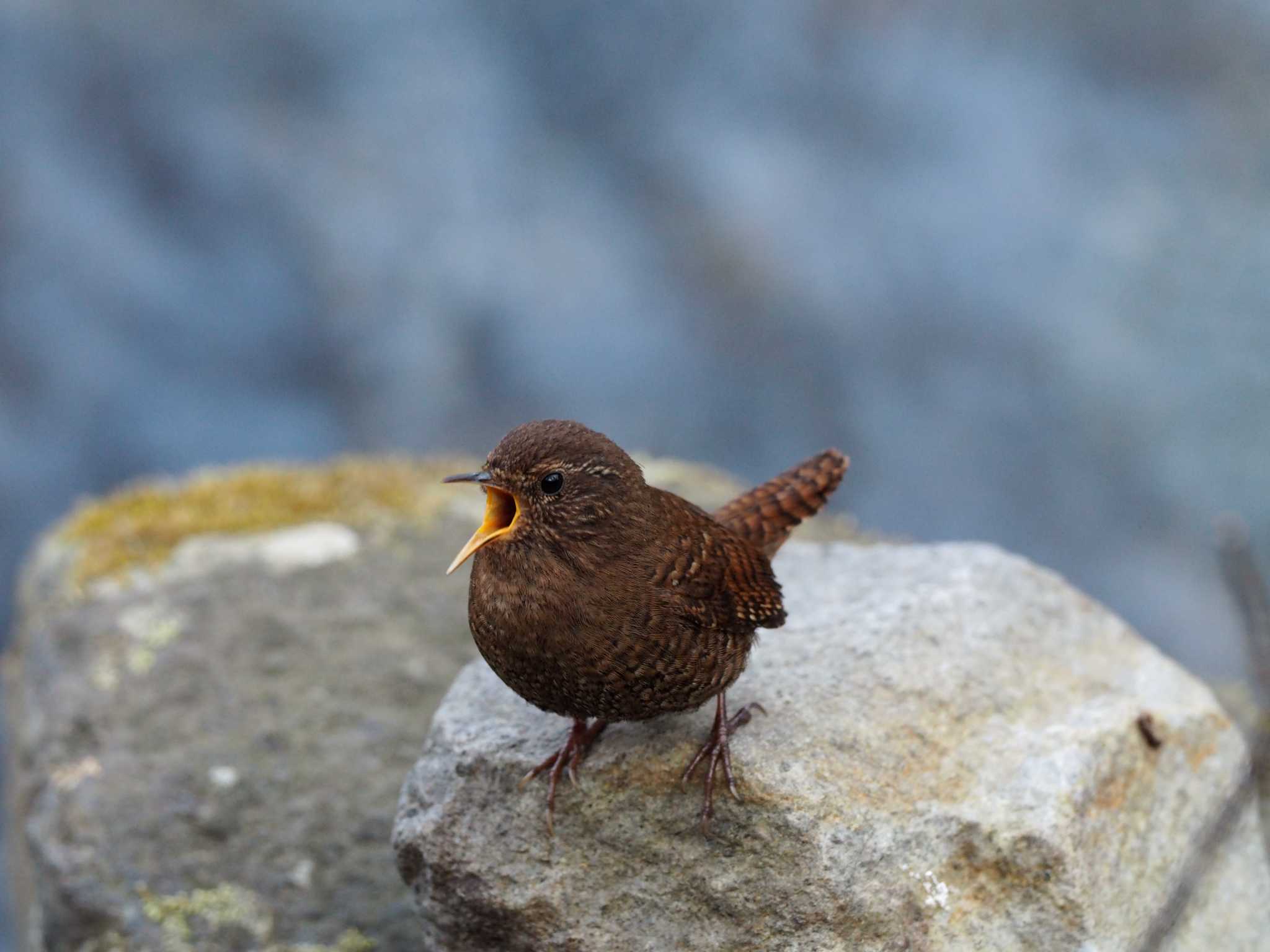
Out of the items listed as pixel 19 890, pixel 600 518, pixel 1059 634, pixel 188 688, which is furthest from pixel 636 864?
pixel 19 890

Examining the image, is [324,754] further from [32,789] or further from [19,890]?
[19,890]

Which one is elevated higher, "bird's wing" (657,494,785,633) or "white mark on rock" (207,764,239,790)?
"white mark on rock" (207,764,239,790)

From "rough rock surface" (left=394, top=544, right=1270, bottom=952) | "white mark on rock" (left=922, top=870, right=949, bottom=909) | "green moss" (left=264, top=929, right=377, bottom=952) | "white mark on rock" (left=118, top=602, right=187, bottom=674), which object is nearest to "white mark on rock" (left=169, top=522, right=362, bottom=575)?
"white mark on rock" (left=118, top=602, right=187, bottom=674)

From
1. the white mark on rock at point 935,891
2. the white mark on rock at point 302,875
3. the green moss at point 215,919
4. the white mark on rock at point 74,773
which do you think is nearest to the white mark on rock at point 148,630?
the white mark on rock at point 74,773

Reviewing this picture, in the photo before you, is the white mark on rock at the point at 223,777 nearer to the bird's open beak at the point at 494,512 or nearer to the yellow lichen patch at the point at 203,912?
the yellow lichen patch at the point at 203,912

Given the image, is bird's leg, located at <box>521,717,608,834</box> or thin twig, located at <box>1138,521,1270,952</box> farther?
bird's leg, located at <box>521,717,608,834</box>

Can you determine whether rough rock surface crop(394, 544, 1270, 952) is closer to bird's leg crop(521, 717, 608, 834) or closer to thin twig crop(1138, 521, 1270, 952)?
bird's leg crop(521, 717, 608, 834)
